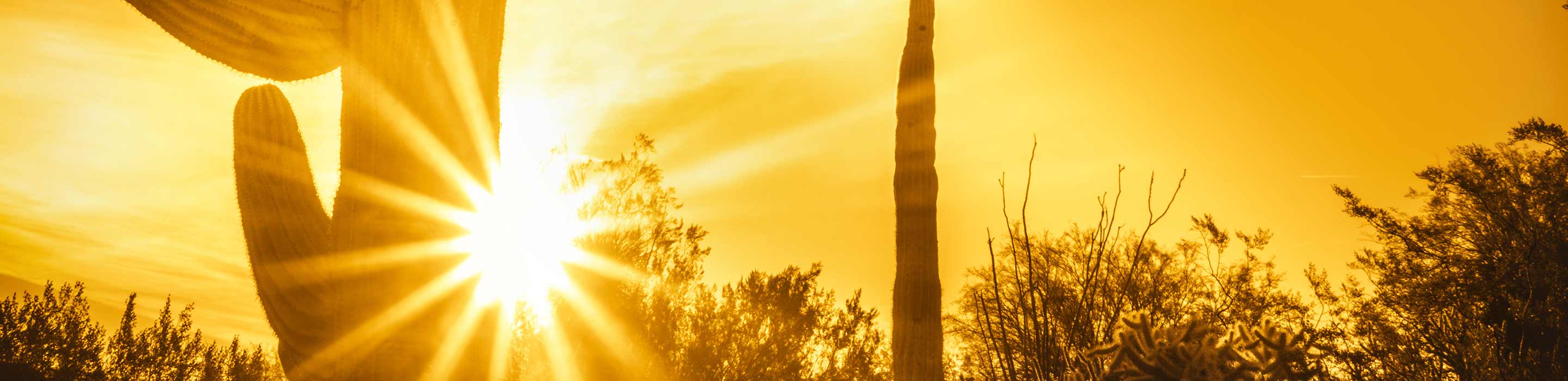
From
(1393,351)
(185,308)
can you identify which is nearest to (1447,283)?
(1393,351)

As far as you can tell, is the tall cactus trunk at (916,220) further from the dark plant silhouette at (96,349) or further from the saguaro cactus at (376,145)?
the dark plant silhouette at (96,349)

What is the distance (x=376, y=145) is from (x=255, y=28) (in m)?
0.63

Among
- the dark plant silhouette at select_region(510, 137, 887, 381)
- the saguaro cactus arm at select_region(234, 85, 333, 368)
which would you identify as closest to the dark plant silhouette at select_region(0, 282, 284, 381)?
the dark plant silhouette at select_region(510, 137, 887, 381)

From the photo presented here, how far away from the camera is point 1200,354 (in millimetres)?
1459

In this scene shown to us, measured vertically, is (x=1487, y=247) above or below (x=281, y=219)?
above

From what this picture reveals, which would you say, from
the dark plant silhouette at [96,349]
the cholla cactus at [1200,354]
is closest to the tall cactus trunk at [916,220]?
the cholla cactus at [1200,354]

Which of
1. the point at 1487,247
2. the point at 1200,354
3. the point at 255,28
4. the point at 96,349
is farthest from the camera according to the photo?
the point at 96,349

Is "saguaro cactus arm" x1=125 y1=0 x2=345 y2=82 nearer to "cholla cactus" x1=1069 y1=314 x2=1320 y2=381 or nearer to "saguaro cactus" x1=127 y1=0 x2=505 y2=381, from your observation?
"saguaro cactus" x1=127 y1=0 x2=505 y2=381

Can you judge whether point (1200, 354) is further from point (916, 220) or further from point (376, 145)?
point (376, 145)

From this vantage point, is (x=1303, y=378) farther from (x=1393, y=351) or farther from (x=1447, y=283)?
(x=1447, y=283)

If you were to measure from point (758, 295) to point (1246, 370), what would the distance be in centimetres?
1528

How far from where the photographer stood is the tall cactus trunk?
304 cm

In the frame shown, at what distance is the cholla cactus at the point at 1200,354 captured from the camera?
4.79 ft

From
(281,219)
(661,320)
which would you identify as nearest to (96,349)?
(661,320)
